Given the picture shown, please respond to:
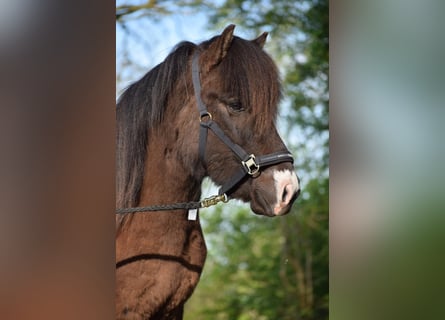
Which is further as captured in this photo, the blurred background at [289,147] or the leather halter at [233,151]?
the blurred background at [289,147]

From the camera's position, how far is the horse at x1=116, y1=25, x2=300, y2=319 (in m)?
2.63

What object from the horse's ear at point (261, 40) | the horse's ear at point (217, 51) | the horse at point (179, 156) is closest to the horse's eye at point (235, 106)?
the horse at point (179, 156)

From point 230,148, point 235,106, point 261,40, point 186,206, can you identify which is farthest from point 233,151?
point 261,40

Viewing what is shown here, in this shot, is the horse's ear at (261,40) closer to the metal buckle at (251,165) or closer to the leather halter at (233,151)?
the leather halter at (233,151)

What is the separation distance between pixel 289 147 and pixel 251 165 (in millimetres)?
303

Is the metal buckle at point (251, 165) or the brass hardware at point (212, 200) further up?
the metal buckle at point (251, 165)

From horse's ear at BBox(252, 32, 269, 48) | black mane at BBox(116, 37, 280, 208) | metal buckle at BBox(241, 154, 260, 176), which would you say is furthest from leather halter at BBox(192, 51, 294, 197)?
horse's ear at BBox(252, 32, 269, 48)

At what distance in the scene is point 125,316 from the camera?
2.66m

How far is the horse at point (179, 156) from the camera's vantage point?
103 inches
